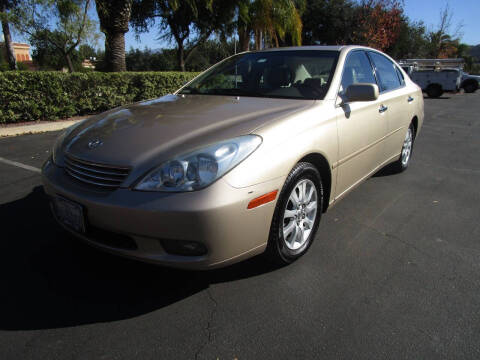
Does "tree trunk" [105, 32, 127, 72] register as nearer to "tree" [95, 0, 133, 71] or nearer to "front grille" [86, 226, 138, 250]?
"tree" [95, 0, 133, 71]

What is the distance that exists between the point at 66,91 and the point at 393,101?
8.07 metres

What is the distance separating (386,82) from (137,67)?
40701 millimetres

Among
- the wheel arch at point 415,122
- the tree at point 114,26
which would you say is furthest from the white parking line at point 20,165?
the tree at point 114,26

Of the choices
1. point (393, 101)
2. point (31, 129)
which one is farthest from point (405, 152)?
point (31, 129)

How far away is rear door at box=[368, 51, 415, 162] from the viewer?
147 inches

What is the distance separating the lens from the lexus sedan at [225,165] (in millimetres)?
1900

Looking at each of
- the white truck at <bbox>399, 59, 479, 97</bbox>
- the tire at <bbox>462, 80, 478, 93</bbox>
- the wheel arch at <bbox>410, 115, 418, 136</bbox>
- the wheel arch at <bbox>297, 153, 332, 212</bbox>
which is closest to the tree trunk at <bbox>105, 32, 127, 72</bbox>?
the wheel arch at <bbox>410, 115, 418, 136</bbox>

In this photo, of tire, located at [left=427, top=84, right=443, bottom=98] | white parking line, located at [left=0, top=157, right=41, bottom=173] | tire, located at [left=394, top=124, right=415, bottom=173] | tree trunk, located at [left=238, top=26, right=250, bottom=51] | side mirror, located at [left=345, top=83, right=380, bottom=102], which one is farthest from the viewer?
tire, located at [left=427, top=84, right=443, bottom=98]

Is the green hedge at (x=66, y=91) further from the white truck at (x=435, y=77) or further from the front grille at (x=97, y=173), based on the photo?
the white truck at (x=435, y=77)

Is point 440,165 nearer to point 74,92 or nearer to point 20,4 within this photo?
point 74,92

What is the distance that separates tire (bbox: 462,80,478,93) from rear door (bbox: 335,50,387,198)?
2344 cm

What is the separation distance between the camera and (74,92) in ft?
30.5

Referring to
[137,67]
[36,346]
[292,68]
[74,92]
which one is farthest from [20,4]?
[137,67]

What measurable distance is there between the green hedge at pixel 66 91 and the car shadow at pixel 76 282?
642 centimetres
